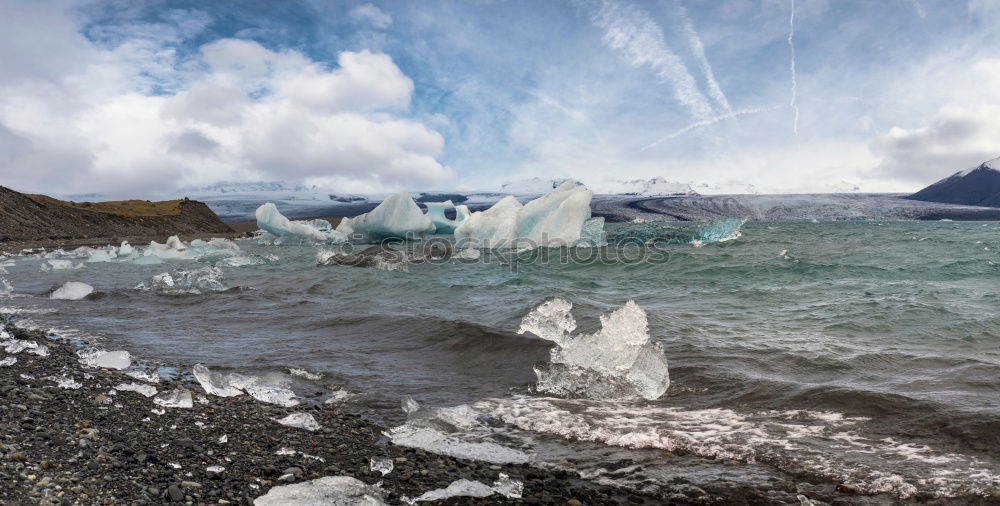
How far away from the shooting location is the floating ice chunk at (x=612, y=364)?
13.3ft

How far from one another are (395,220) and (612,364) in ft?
63.3

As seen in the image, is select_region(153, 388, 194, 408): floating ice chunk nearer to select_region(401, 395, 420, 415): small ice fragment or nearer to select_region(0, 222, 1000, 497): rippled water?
select_region(0, 222, 1000, 497): rippled water

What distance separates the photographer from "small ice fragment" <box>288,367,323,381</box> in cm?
434

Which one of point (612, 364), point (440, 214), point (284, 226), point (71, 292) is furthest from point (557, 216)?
point (284, 226)

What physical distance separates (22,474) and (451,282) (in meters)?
9.60

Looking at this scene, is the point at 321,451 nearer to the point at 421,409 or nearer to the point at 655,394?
the point at 421,409

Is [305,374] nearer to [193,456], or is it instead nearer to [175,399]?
[175,399]

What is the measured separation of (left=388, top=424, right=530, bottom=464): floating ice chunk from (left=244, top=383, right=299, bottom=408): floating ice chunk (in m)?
0.87

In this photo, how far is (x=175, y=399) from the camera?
3320mm

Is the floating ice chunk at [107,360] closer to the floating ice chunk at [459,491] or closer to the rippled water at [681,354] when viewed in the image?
the rippled water at [681,354]

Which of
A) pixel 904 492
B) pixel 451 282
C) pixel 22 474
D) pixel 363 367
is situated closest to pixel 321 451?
pixel 22 474

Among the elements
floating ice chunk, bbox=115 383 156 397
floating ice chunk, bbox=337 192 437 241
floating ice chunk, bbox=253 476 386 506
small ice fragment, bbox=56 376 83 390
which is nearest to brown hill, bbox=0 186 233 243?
floating ice chunk, bbox=337 192 437 241

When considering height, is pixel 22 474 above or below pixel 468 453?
above

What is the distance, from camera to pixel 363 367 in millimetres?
4770
